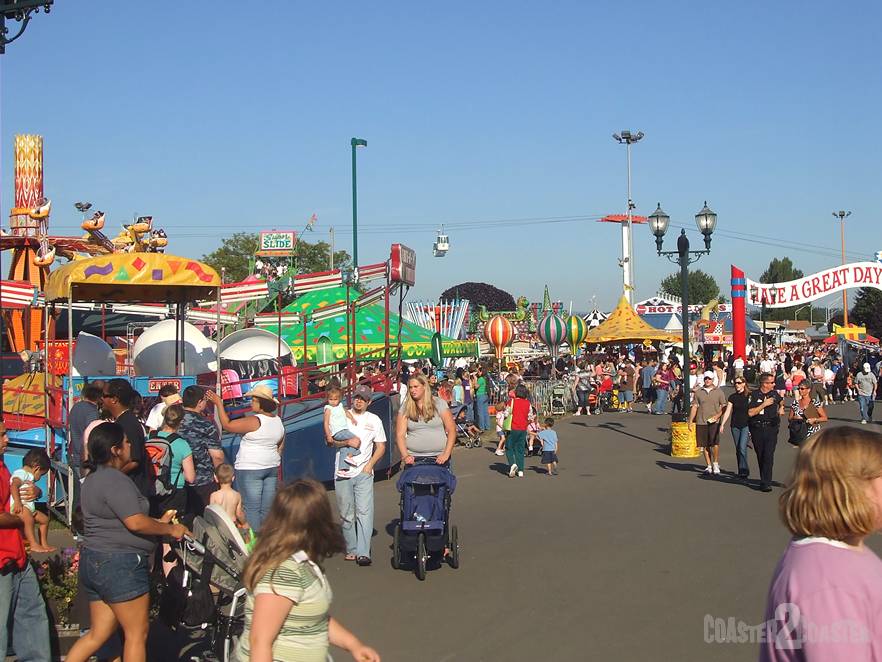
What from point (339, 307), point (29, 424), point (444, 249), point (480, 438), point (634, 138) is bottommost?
point (480, 438)

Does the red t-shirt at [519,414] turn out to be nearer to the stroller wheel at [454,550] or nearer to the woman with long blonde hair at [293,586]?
the stroller wheel at [454,550]

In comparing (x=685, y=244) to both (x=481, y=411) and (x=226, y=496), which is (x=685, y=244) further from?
(x=226, y=496)

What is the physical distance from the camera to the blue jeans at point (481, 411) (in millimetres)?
22062

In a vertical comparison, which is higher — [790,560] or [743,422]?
[790,560]

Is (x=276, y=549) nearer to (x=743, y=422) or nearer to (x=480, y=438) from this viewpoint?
(x=743, y=422)

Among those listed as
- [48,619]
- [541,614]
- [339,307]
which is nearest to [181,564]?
[48,619]

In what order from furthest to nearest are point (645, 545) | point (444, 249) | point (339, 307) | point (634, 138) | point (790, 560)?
point (444, 249), point (634, 138), point (339, 307), point (645, 545), point (790, 560)

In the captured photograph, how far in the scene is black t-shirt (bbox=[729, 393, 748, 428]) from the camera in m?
13.2

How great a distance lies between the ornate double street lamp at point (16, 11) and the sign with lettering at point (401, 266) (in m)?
6.31

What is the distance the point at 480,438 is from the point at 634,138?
130 feet

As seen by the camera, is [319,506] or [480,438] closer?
[319,506]

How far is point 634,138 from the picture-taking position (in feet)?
186

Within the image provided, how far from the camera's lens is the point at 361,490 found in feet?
28.8

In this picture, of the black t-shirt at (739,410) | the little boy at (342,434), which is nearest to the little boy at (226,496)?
the little boy at (342,434)
